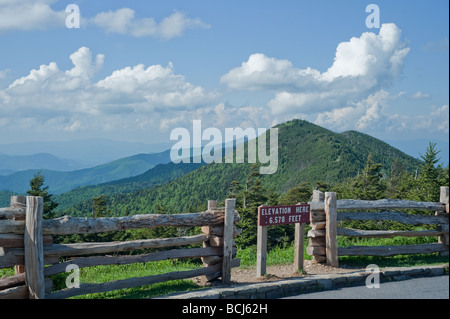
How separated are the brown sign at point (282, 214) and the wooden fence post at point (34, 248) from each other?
3.72 metres

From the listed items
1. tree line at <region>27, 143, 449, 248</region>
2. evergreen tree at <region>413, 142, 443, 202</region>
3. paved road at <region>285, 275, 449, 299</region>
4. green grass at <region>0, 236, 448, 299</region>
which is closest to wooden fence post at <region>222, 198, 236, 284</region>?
green grass at <region>0, 236, 448, 299</region>

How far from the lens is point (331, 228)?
951 cm

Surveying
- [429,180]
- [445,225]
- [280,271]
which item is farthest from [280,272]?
[429,180]

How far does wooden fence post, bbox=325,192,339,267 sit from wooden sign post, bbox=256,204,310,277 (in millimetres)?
606

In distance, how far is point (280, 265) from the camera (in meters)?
10.3

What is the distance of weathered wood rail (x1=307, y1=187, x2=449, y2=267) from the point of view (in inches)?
376

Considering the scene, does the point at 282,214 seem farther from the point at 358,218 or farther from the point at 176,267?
the point at 176,267

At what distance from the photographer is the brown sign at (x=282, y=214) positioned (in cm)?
845

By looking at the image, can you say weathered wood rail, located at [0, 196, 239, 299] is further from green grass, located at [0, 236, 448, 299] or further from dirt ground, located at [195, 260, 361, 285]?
dirt ground, located at [195, 260, 361, 285]

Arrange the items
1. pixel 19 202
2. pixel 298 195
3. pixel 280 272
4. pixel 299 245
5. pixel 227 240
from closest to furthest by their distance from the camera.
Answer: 1. pixel 19 202
2. pixel 227 240
3. pixel 299 245
4. pixel 280 272
5. pixel 298 195

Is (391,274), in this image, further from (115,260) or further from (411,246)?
(115,260)

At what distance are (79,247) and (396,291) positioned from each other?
5.14 m
